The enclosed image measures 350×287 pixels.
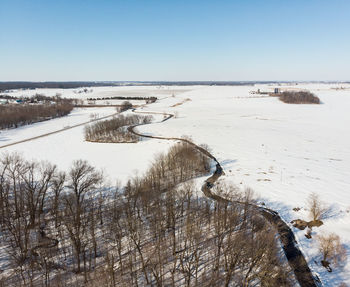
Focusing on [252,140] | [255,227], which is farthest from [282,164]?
[255,227]

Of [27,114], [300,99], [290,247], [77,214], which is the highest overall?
[300,99]

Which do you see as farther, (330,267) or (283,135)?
(283,135)

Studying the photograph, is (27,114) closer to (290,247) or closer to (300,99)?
(290,247)

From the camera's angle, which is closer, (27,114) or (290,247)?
(290,247)

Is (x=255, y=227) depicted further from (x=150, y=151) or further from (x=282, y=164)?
(x=150, y=151)

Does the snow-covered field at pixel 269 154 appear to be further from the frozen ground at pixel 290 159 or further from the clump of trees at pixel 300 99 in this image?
the clump of trees at pixel 300 99

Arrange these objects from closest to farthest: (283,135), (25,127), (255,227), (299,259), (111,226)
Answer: (299,259) < (255,227) < (111,226) < (283,135) < (25,127)

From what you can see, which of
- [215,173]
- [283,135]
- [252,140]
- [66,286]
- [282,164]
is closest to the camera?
[66,286]

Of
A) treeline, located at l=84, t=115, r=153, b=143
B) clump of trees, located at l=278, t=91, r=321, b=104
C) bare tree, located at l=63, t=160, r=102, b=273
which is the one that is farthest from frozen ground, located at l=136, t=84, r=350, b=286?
clump of trees, located at l=278, t=91, r=321, b=104

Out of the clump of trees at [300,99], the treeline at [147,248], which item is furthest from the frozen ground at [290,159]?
the clump of trees at [300,99]

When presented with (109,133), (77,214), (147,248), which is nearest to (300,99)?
(109,133)
